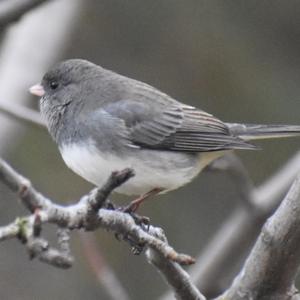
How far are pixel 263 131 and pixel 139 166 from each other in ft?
2.10

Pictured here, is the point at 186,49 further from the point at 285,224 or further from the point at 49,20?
the point at 285,224

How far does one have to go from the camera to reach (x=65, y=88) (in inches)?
148

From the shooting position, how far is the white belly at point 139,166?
10.7 ft

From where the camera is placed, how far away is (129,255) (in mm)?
6742

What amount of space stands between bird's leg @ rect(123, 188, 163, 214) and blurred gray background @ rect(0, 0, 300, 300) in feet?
9.57

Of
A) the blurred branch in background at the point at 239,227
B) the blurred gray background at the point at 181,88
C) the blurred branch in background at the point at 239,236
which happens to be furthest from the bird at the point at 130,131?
the blurred gray background at the point at 181,88

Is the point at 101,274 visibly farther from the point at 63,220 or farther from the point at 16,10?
the point at 63,220

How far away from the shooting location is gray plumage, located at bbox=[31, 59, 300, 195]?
136 inches

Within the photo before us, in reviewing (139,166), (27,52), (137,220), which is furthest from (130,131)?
(27,52)

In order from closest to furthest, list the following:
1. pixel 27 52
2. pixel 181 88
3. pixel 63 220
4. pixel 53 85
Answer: pixel 63 220, pixel 53 85, pixel 27 52, pixel 181 88

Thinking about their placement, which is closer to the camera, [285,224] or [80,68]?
[285,224]

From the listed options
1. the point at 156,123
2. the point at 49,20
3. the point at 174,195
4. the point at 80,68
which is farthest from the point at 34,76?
the point at 174,195

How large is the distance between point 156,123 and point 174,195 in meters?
3.04

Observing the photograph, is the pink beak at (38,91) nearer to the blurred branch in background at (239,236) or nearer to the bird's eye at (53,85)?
the bird's eye at (53,85)
